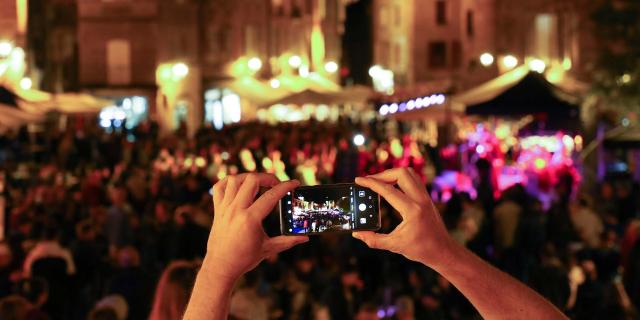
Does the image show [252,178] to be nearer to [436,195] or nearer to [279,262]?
[279,262]

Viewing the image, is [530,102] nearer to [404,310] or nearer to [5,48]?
[404,310]

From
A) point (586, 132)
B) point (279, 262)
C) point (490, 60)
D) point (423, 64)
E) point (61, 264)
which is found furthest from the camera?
point (423, 64)

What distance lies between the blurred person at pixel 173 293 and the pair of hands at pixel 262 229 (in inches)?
74.8

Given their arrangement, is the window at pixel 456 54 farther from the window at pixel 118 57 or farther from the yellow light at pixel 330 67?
the window at pixel 118 57

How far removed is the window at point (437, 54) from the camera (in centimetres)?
5481

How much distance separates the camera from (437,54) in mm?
55125

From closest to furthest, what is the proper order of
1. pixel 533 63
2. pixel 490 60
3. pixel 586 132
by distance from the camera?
pixel 586 132 < pixel 490 60 < pixel 533 63

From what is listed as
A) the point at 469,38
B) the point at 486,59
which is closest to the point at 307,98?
the point at 486,59

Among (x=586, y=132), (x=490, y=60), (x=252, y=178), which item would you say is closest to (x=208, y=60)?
(x=490, y=60)

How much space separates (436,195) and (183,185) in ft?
11.1

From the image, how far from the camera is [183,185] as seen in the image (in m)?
15.6

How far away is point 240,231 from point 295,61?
49.7 m

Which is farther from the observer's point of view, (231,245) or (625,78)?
(625,78)

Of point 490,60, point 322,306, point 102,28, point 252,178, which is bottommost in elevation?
point 322,306
